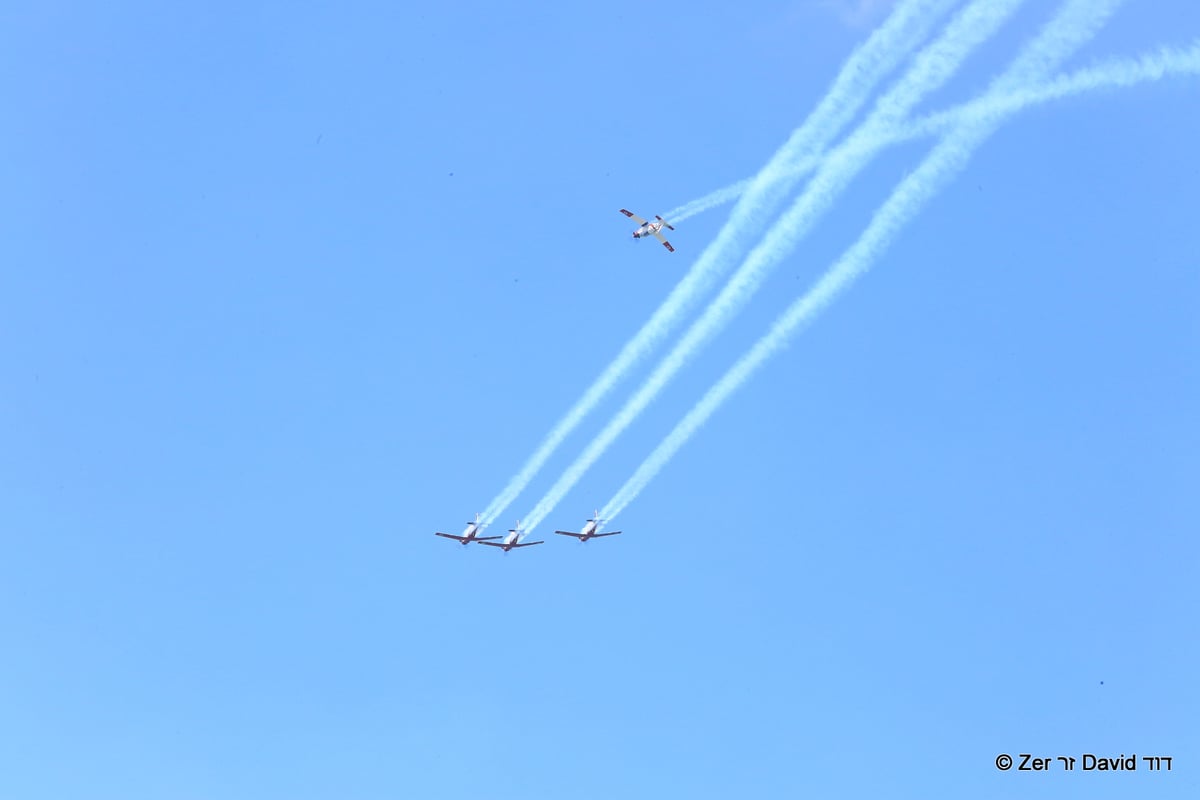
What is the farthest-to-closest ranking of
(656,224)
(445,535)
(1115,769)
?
(445,535), (656,224), (1115,769)

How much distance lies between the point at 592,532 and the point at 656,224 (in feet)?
37.8

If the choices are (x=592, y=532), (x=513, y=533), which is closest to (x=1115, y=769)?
(x=592, y=532)

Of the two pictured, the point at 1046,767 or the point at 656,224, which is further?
the point at 656,224

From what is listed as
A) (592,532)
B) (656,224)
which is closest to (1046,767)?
(592,532)

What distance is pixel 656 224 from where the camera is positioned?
1871 inches

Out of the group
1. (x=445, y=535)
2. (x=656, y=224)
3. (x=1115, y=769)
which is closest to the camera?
(x=1115, y=769)

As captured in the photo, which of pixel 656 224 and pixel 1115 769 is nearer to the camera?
pixel 1115 769

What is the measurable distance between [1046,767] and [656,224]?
73.5 ft

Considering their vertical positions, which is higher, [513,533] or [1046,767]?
[513,533]

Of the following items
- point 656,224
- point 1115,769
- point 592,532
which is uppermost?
point 656,224

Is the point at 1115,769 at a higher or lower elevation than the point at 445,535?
lower

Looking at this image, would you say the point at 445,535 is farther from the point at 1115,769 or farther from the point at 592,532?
the point at 1115,769

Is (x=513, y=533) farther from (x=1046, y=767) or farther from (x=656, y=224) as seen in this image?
(x=1046, y=767)

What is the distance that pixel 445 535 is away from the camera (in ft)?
167
